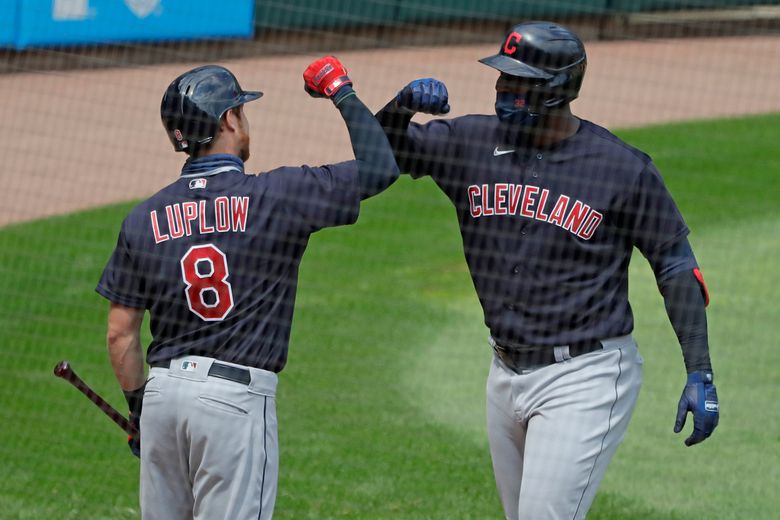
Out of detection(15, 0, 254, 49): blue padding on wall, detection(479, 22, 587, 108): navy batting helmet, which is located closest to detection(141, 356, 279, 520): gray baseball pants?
detection(479, 22, 587, 108): navy batting helmet

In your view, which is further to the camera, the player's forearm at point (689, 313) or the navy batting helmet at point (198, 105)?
the player's forearm at point (689, 313)

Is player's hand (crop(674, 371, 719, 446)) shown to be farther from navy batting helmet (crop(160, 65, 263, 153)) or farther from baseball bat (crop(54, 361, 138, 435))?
baseball bat (crop(54, 361, 138, 435))

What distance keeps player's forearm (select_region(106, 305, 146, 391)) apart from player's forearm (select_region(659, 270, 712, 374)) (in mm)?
1690

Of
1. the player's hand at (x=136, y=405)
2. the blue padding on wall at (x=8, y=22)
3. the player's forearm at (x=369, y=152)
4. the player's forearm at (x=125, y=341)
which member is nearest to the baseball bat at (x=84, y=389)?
the player's hand at (x=136, y=405)

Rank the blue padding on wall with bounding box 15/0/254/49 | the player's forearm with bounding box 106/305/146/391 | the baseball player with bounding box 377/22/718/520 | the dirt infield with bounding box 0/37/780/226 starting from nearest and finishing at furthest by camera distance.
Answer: the player's forearm with bounding box 106/305/146/391 → the baseball player with bounding box 377/22/718/520 → the dirt infield with bounding box 0/37/780/226 → the blue padding on wall with bounding box 15/0/254/49

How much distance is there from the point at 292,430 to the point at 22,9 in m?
7.48

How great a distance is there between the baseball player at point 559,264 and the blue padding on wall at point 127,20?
9546 mm

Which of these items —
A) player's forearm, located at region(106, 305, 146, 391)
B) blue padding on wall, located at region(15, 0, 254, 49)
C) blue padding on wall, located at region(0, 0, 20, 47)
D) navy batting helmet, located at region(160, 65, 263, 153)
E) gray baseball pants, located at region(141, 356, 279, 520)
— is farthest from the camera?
blue padding on wall, located at region(15, 0, 254, 49)

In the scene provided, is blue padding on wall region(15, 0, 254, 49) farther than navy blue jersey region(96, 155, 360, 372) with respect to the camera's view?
Yes

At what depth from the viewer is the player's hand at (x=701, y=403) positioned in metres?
4.33

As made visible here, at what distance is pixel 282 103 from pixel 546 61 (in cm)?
957

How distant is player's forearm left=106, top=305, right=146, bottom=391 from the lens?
414 centimetres

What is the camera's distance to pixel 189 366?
3.96 m

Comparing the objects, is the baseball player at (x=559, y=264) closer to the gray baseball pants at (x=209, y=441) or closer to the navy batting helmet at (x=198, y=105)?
the navy batting helmet at (x=198, y=105)
